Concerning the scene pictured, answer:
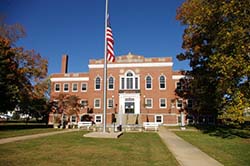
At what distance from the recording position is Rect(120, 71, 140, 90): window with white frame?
134 feet

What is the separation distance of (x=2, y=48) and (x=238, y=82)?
21527 millimetres

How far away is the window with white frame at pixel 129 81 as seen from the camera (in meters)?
40.9

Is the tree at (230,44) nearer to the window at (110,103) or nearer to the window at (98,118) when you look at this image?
the window at (110,103)

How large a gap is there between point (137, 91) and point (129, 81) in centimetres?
229

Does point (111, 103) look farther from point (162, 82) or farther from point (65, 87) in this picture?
point (65, 87)

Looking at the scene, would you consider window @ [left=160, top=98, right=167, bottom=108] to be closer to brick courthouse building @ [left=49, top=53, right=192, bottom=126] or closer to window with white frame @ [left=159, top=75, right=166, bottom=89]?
brick courthouse building @ [left=49, top=53, right=192, bottom=126]

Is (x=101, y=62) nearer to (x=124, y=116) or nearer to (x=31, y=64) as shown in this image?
(x=124, y=116)

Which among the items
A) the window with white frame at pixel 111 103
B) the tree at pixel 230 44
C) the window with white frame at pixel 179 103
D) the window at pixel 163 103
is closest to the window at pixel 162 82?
the window at pixel 163 103

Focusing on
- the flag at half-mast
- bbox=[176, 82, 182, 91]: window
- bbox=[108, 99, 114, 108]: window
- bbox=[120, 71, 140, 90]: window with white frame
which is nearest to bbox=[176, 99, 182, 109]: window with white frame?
bbox=[176, 82, 182, 91]: window

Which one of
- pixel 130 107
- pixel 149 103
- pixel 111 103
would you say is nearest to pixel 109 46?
pixel 130 107

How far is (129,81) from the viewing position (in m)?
41.2

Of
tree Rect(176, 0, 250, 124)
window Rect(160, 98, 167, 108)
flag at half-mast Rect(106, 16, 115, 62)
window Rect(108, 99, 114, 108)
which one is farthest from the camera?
window Rect(108, 99, 114, 108)

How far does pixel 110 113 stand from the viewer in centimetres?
4075

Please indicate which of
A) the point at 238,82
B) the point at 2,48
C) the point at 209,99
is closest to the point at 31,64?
the point at 2,48
